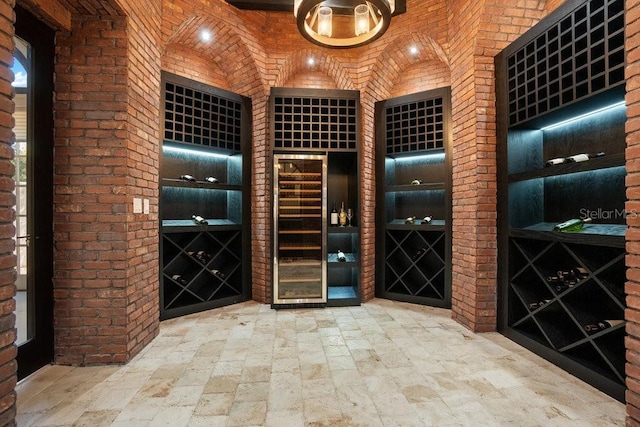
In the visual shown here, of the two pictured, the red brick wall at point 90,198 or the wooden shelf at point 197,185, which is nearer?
the red brick wall at point 90,198

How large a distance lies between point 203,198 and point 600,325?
4376mm

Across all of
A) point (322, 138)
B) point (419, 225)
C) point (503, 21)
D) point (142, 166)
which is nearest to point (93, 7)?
point (142, 166)

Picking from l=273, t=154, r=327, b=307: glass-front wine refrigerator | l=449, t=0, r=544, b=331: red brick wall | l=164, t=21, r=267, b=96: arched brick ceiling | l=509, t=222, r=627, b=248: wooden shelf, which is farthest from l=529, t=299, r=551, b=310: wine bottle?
l=164, t=21, r=267, b=96: arched brick ceiling

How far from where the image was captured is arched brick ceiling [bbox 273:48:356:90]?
4422 mm

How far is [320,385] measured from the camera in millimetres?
2221

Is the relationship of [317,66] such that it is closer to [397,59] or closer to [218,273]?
[397,59]

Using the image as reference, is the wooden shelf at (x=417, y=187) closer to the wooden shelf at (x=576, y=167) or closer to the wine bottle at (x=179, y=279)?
the wooden shelf at (x=576, y=167)

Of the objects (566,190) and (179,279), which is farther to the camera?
(179,279)

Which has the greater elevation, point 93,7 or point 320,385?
point 93,7

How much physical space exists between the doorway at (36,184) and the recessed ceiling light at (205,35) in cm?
189

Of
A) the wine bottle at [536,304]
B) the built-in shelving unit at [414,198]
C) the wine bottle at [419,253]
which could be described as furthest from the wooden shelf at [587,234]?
the wine bottle at [419,253]

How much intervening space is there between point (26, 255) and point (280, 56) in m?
3.70

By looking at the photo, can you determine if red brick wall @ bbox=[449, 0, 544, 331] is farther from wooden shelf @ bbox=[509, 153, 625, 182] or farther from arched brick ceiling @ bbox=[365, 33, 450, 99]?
arched brick ceiling @ bbox=[365, 33, 450, 99]

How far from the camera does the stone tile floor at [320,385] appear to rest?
187 cm
